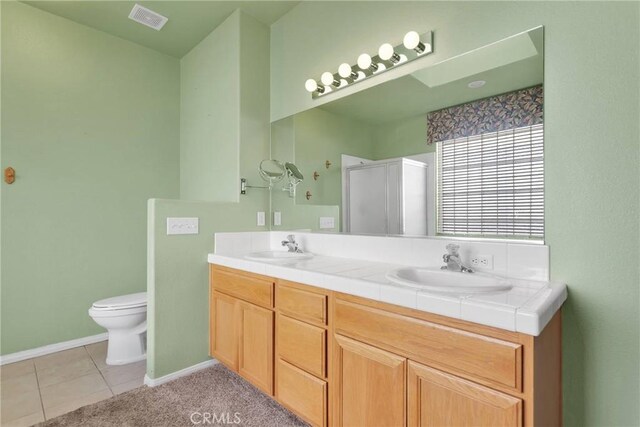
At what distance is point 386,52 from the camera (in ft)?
5.87

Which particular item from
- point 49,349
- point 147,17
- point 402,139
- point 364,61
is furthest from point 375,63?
point 49,349

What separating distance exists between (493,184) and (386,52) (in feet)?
3.02

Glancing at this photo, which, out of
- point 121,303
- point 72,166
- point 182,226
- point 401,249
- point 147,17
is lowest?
point 121,303

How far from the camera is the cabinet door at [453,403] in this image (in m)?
0.95

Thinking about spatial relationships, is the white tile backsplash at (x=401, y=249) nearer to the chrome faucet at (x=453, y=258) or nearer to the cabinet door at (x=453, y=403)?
the chrome faucet at (x=453, y=258)

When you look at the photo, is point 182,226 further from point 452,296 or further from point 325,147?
point 452,296

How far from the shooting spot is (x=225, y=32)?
263 cm

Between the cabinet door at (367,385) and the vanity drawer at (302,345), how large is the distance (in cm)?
9

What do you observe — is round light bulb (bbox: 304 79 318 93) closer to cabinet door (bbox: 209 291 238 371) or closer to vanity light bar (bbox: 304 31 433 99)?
vanity light bar (bbox: 304 31 433 99)


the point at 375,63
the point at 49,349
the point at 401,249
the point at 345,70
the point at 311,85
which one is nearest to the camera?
the point at 401,249

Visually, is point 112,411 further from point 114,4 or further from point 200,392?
point 114,4

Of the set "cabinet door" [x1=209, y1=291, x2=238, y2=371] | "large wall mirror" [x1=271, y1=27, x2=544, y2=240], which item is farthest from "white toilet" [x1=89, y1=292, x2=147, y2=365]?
"large wall mirror" [x1=271, y1=27, x2=544, y2=240]

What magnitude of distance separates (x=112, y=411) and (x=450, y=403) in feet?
5.91

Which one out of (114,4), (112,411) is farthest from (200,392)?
(114,4)
